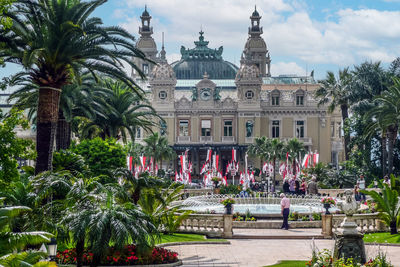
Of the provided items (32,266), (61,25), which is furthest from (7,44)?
(32,266)

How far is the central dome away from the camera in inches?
3824

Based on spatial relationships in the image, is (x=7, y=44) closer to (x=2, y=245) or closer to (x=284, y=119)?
(x=2, y=245)

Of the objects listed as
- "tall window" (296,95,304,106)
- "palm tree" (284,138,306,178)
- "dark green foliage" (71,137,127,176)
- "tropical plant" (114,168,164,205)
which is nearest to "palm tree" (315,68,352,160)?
"palm tree" (284,138,306,178)

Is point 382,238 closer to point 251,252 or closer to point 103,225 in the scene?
point 251,252

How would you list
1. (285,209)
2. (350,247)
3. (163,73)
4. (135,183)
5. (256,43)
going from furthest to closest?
(256,43)
(163,73)
(285,209)
(135,183)
(350,247)

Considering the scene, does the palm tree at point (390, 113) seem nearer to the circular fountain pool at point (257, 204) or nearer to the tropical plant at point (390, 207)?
the circular fountain pool at point (257, 204)

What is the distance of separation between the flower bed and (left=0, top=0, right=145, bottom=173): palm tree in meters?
6.07

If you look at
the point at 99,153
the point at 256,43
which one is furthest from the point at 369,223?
the point at 256,43

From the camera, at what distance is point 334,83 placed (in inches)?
2840

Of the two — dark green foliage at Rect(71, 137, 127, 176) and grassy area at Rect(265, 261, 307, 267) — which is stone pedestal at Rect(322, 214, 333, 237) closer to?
grassy area at Rect(265, 261, 307, 267)

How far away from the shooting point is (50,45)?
23859mm

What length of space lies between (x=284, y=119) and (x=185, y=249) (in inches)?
2431

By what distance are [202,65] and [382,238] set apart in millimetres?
74400

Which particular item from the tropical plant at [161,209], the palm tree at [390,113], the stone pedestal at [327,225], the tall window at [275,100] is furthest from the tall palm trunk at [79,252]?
the tall window at [275,100]
